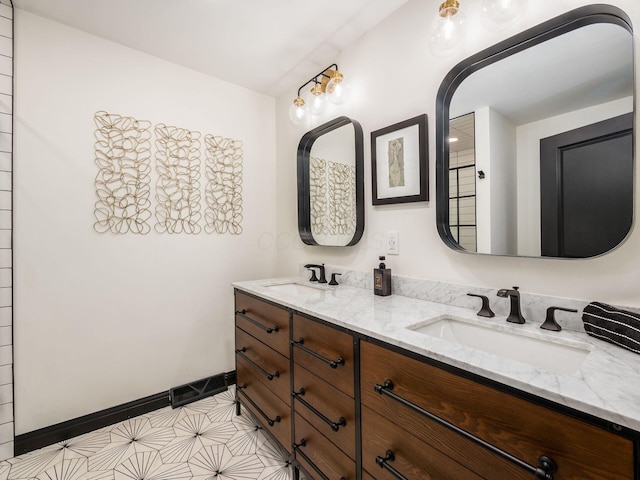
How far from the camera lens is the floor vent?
2.15m

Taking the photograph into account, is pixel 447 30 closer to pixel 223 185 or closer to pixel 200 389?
pixel 223 185

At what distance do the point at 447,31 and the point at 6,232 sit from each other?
2.45 meters

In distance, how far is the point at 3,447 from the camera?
1.63 m

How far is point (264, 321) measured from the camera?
1676mm

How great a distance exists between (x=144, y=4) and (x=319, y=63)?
42.7 inches

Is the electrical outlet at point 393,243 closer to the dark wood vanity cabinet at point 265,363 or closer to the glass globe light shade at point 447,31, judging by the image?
the dark wood vanity cabinet at point 265,363

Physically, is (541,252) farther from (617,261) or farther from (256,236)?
(256,236)

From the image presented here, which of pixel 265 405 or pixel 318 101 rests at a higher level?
pixel 318 101

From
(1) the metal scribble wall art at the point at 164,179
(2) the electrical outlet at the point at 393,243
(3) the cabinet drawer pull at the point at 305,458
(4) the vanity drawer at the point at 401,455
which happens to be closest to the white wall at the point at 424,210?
(2) the electrical outlet at the point at 393,243

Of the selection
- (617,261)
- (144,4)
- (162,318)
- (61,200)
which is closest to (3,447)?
(162,318)

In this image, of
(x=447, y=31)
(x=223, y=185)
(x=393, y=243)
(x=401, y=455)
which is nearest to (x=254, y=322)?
(x=393, y=243)

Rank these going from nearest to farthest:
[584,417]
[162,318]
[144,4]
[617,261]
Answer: [584,417]
[617,261]
[144,4]
[162,318]

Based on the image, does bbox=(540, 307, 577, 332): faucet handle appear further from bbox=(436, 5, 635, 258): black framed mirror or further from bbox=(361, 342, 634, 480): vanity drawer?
bbox=(361, 342, 634, 480): vanity drawer

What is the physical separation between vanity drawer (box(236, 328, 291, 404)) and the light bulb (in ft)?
5.32
